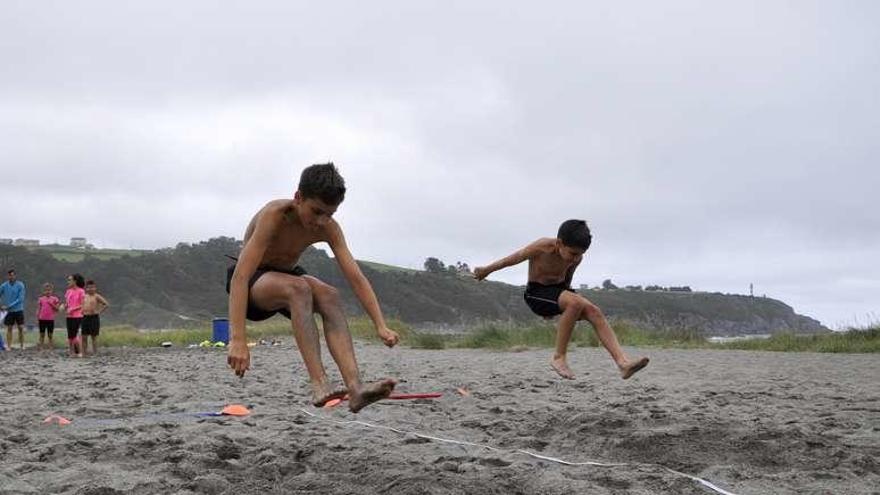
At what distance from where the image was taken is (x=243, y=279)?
5.33m

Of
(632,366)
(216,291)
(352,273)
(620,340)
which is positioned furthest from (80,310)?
(216,291)

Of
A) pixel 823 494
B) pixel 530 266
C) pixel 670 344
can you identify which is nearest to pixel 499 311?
pixel 670 344

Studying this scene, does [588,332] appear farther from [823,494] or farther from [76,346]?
[823,494]

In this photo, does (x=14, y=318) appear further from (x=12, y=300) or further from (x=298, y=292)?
(x=298, y=292)

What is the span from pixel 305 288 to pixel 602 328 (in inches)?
130

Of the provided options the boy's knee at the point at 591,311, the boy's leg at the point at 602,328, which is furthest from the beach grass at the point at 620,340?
the boy's knee at the point at 591,311

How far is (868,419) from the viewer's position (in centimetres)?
678

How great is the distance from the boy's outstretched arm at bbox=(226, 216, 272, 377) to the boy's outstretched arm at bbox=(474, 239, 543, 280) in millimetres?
2868

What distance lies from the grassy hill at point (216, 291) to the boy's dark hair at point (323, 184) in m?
47.8

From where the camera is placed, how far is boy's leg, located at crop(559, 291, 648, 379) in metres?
7.48

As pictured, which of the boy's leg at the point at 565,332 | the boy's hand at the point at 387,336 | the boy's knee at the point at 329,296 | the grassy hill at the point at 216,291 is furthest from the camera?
the grassy hill at the point at 216,291

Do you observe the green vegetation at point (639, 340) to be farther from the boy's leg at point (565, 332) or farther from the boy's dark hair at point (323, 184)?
the boy's dark hair at point (323, 184)

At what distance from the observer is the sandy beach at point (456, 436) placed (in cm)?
479

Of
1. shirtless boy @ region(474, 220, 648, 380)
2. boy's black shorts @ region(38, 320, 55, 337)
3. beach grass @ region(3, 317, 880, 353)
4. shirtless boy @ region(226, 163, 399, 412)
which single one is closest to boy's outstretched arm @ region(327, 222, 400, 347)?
shirtless boy @ region(226, 163, 399, 412)
